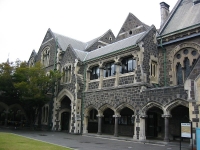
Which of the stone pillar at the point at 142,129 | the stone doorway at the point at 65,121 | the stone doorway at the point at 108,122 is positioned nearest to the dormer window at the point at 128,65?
the stone pillar at the point at 142,129

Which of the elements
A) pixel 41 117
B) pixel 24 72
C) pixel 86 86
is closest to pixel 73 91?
pixel 86 86

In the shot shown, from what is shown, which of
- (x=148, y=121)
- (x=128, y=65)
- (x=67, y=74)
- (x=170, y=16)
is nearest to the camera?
(x=148, y=121)

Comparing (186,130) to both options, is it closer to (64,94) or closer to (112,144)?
(112,144)

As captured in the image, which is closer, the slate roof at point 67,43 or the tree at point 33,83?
the tree at point 33,83

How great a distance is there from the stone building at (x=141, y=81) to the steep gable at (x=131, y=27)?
0.11 meters

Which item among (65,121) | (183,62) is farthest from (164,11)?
(65,121)

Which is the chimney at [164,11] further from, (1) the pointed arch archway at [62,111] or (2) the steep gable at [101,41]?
(1) the pointed arch archway at [62,111]

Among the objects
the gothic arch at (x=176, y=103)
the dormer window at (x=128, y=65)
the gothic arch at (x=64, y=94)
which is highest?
the dormer window at (x=128, y=65)

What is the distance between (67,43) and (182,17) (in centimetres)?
1546

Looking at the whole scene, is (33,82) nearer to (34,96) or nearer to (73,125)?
(34,96)

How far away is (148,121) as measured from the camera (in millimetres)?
19047

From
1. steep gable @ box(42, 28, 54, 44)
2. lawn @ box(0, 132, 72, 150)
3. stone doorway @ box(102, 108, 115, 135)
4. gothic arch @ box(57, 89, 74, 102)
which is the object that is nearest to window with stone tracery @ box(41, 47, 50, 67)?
steep gable @ box(42, 28, 54, 44)

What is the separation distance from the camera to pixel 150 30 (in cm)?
1883

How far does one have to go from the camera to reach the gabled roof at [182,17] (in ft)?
60.8
